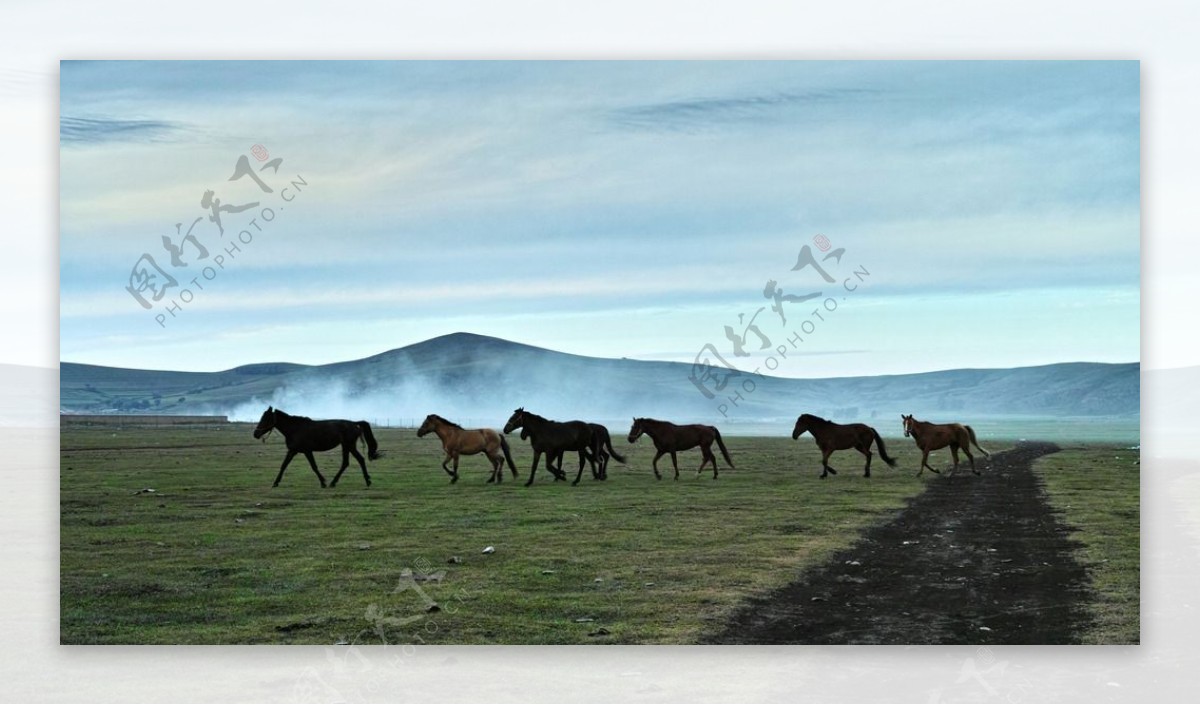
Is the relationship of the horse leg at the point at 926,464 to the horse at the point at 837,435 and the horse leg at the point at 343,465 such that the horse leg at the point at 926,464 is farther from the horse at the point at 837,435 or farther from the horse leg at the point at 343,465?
the horse leg at the point at 343,465

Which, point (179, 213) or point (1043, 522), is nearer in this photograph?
point (179, 213)

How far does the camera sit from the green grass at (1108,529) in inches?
514

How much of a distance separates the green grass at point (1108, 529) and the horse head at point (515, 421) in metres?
9.33

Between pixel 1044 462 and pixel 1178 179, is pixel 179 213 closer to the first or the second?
pixel 1178 179

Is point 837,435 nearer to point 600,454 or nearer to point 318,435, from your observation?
point 600,454

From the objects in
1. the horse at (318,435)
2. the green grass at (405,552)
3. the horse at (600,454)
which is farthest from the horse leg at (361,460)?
the horse at (600,454)

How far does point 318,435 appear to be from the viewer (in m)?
20.0

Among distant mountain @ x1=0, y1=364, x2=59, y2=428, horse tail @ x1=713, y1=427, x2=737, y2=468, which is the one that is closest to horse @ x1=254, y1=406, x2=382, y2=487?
distant mountain @ x1=0, y1=364, x2=59, y2=428

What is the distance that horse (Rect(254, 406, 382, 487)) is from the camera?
19.2m

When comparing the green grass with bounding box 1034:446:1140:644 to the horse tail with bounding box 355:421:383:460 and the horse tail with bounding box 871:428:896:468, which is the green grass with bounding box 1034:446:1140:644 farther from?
the horse tail with bounding box 355:421:383:460

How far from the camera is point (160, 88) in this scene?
46.6 feet

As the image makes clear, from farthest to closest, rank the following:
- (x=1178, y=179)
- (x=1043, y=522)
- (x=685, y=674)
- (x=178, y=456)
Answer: (x=178, y=456) → (x=1043, y=522) → (x=1178, y=179) → (x=685, y=674)

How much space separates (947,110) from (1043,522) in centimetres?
601

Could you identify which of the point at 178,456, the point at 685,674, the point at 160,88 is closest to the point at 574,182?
the point at 160,88
